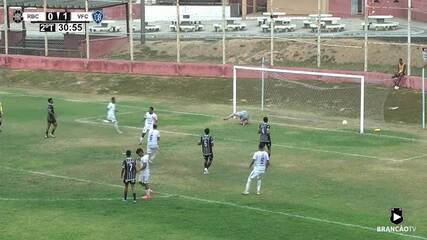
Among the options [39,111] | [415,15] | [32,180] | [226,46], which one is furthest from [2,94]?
[415,15]

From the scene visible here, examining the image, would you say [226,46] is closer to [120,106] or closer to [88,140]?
[120,106]

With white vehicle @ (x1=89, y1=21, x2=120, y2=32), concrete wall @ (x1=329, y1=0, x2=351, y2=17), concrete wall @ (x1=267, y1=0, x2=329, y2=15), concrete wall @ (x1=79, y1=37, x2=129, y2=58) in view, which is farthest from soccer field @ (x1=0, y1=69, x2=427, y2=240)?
concrete wall @ (x1=267, y1=0, x2=329, y2=15)

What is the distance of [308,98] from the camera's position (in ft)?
151

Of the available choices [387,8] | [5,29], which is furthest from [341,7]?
[5,29]

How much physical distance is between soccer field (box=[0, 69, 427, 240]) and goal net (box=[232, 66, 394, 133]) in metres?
1.84

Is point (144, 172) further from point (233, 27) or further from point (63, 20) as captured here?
point (233, 27)

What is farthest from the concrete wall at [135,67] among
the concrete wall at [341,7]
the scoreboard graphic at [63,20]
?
the concrete wall at [341,7]

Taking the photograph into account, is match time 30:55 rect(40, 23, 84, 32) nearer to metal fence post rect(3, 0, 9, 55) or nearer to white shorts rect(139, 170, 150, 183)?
metal fence post rect(3, 0, 9, 55)

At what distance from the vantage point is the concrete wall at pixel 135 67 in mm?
48750

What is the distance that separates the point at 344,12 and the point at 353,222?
52515 mm

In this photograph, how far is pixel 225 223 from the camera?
2298 cm

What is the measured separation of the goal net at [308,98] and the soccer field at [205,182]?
1.84m

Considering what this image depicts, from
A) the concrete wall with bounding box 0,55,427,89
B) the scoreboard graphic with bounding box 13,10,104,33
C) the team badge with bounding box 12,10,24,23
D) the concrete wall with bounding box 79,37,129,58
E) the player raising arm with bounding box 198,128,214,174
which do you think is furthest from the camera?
the team badge with bounding box 12,10,24,23

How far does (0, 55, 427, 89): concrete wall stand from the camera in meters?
48.8
